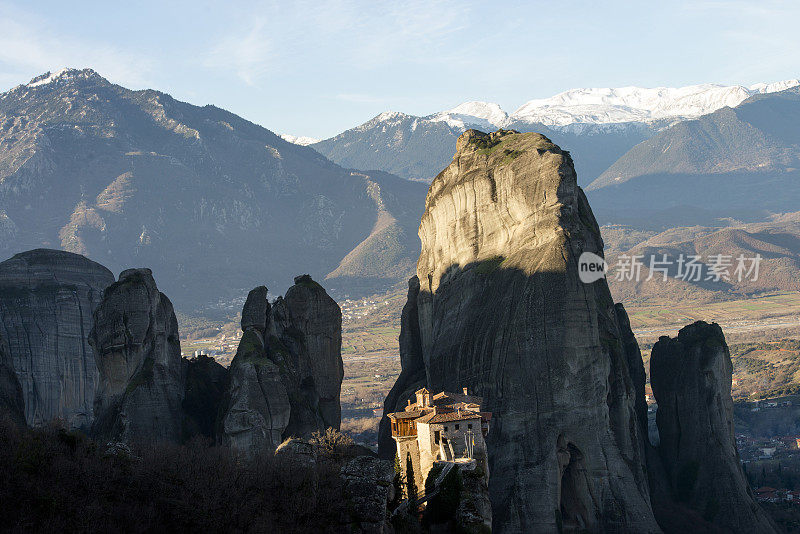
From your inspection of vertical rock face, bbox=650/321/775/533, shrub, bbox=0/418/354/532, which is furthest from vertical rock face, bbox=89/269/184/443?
vertical rock face, bbox=650/321/775/533

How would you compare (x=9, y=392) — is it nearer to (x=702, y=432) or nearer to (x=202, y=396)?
(x=202, y=396)

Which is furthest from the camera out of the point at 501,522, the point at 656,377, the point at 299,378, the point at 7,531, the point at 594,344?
the point at 656,377

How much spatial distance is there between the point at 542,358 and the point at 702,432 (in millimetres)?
23604

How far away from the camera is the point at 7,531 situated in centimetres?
4841

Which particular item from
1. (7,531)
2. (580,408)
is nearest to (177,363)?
(580,408)

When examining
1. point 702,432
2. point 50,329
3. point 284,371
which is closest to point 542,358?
point 702,432

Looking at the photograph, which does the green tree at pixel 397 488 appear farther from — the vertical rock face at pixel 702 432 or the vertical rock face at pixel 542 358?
the vertical rock face at pixel 702 432

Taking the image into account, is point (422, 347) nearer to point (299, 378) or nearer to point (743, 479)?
point (299, 378)

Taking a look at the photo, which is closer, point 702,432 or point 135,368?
point 135,368

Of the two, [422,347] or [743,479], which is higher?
[422,347]

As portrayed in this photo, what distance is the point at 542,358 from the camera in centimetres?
9638

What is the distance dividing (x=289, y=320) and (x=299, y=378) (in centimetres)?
811

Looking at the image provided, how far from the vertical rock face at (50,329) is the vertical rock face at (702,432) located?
64176mm

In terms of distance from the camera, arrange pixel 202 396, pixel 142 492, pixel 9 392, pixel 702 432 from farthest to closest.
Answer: pixel 702 432 < pixel 202 396 < pixel 9 392 < pixel 142 492
